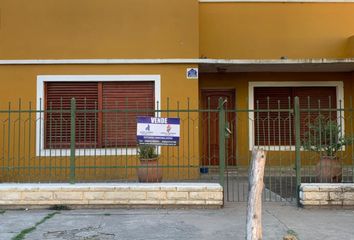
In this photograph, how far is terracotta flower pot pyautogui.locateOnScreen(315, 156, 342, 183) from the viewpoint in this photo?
885 centimetres

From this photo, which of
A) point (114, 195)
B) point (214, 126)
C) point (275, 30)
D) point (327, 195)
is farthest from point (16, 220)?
point (275, 30)

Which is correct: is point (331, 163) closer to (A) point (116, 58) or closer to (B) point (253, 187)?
(B) point (253, 187)

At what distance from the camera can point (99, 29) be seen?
1153cm

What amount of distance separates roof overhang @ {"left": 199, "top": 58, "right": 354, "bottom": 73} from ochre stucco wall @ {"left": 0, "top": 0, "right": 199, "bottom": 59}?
0.91m

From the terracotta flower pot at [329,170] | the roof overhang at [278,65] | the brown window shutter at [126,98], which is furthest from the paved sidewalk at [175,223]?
the roof overhang at [278,65]

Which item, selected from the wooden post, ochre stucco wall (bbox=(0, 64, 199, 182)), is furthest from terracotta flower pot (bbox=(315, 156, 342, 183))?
the wooden post

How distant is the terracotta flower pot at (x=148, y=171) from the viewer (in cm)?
852

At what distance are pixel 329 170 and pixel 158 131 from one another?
131 inches

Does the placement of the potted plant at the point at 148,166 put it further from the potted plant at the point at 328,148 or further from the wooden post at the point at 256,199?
the wooden post at the point at 256,199

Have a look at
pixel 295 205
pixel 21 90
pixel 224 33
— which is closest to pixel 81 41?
pixel 21 90

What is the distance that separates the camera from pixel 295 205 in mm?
8516

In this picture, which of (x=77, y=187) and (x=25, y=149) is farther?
(x=25, y=149)

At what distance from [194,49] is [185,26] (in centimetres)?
62

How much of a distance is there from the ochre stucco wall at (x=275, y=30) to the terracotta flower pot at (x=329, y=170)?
478 centimetres
